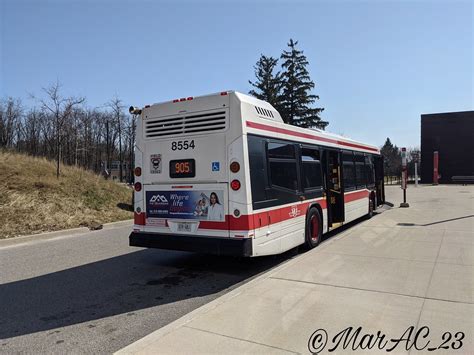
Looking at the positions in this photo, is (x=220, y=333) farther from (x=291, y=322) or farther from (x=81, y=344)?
(x=81, y=344)

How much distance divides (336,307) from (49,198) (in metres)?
13.1

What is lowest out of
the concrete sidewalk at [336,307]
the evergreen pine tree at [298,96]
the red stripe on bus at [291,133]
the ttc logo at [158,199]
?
the concrete sidewalk at [336,307]

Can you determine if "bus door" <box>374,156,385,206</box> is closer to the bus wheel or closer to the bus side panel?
the bus side panel

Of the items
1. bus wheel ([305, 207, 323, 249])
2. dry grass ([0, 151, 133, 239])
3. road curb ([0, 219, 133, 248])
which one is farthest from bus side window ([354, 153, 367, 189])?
dry grass ([0, 151, 133, 239])

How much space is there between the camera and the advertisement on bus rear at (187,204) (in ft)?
21.5

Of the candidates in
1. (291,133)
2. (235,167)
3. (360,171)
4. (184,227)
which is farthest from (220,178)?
(360,171)

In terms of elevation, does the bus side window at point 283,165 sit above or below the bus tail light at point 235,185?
above

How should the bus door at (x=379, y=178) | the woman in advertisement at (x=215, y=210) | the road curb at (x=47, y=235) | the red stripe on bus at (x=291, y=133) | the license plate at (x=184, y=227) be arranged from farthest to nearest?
the bus door at (x=379, y=178), the road curb at (x=47, y=235), the license plate at (x=184, y=227), the red stripe on bus at (x=291, y=133), the woman in advertisement at (x=215, y=210)

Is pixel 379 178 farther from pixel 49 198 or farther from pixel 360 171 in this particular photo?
pixel 49 198

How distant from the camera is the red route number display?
6859mm

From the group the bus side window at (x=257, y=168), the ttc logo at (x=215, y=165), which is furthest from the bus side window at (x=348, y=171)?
the ttc logo at (x=215, y=165)

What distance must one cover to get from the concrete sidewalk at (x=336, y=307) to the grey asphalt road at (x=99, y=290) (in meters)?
0.73

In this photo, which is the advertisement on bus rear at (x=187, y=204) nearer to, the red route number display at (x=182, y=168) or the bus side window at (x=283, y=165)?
the red route number display at (x=182, y=168)

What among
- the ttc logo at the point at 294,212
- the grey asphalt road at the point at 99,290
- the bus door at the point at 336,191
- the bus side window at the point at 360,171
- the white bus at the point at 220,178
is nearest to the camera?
the grey asphalt road at the point at 99,290
